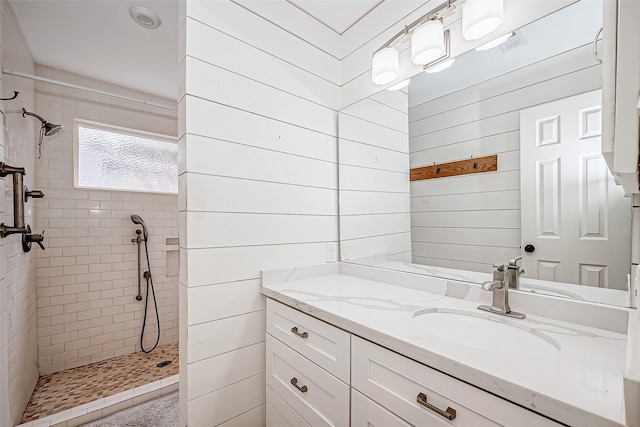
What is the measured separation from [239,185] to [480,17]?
1228mm

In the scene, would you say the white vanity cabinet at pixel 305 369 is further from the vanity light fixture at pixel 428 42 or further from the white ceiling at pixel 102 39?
the white ceiling at pixel 102 39

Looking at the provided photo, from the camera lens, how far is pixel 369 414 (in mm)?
875

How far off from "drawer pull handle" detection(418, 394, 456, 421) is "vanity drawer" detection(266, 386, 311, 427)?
61cm

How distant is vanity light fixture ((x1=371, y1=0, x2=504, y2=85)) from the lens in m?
1.07

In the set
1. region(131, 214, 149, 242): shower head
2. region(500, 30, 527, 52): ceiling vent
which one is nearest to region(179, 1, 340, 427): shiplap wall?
region(500, 30, 527, 52): ceiling vent

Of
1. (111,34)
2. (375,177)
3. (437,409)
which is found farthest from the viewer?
→ (111,34)

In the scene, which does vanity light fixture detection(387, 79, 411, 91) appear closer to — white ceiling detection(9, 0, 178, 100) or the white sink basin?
the white sink basin

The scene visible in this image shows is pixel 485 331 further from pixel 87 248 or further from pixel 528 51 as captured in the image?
pixel 87 248

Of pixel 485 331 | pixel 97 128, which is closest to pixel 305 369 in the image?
pixel 485 331

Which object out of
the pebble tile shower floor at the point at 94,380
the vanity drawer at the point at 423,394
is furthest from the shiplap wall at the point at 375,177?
the pebble tile shower floor at the point at 94,380

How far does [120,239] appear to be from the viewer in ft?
8.84

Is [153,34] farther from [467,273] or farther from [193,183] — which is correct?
[467,273]

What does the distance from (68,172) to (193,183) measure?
2.08m

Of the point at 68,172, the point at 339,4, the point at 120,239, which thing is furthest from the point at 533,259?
the point at 68,172
